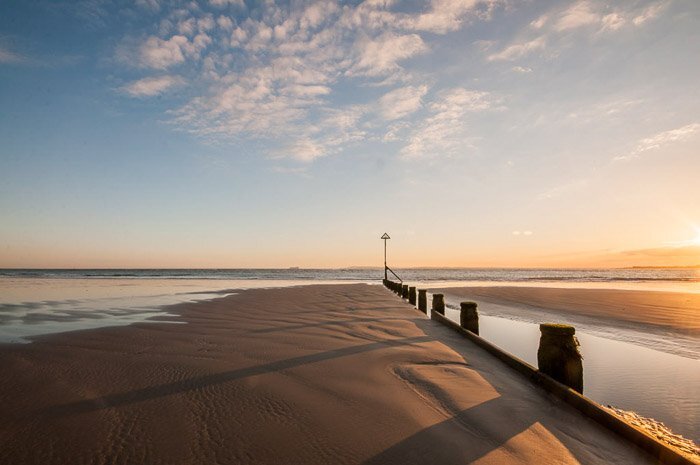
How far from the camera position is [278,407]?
4090 millimetres

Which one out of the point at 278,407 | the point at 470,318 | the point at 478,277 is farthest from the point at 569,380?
the point at 478,277

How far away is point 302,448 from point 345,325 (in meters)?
6.33

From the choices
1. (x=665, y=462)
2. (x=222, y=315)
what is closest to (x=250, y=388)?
(x=665, y=462)

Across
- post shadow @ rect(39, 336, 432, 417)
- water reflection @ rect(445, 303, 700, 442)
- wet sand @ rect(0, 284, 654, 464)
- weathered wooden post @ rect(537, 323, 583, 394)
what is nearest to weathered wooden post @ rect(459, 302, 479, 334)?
water reflection @ rect(445, 303, 700, 442)

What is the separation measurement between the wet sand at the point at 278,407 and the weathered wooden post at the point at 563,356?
1.12 ft

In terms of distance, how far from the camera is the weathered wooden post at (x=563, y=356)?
4566mm

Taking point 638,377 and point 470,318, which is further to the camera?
point 470,318

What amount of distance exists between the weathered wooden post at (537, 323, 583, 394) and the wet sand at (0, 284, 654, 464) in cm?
34

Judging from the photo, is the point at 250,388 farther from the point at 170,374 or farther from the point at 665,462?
the point at 665,462

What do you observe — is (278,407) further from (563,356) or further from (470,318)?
(470,318)

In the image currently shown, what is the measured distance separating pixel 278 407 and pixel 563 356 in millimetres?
3618

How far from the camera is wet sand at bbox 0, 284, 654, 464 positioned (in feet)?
10.4

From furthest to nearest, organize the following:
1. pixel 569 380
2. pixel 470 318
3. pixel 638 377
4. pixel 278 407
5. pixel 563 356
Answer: pixel 470 318, pixel 638 377, pixel 563 356, pixel 569 380, pixel 278 407

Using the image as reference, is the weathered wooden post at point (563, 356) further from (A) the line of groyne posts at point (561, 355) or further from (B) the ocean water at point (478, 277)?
(B) the ocean water at point (478, 277)
